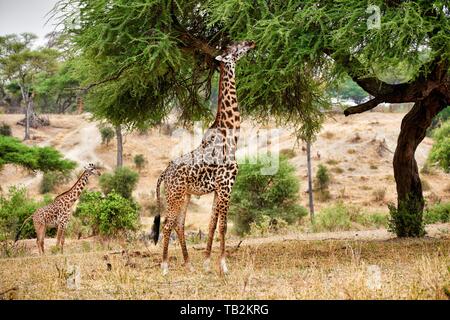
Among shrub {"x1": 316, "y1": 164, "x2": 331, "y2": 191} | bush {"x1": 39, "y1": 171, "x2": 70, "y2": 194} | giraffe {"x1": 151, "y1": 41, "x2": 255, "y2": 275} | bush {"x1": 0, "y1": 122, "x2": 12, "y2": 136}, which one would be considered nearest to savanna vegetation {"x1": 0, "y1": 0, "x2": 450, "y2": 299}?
giraffe {"x1": 151, "y1": 41, "x2": 255, "y2": 275}

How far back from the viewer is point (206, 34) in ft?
38.7

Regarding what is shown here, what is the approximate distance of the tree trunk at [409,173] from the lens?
12562 mm

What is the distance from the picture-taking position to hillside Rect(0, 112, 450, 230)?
35.2 metres

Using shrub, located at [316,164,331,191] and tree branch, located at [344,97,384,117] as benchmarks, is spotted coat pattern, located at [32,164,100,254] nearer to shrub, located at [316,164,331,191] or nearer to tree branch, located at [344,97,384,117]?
tree branch, located at [344,97,384,117]

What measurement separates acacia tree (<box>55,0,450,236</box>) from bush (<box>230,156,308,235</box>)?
11059 mm

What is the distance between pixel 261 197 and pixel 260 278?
17.0 m

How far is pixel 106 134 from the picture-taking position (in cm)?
4119

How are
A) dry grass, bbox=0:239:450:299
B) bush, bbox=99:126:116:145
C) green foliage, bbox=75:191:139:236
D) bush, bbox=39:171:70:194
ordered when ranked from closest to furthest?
1. dry grass, bbox=0:239:450:299
2. green foliage, bbox=75:191:139:236
3. bush, bbox=39:171:70:194
4. bush, bbox=99:126:116:145

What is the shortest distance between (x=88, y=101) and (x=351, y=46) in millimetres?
6169

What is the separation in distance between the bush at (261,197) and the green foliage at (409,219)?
1059cm

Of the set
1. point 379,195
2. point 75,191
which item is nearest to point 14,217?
point 75,191

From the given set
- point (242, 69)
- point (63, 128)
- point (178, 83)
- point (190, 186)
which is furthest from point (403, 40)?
point (63, 128)

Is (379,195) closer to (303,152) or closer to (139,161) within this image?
(303,152)

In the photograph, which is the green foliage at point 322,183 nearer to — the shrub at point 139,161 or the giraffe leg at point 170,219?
the shrub at point 139,161
